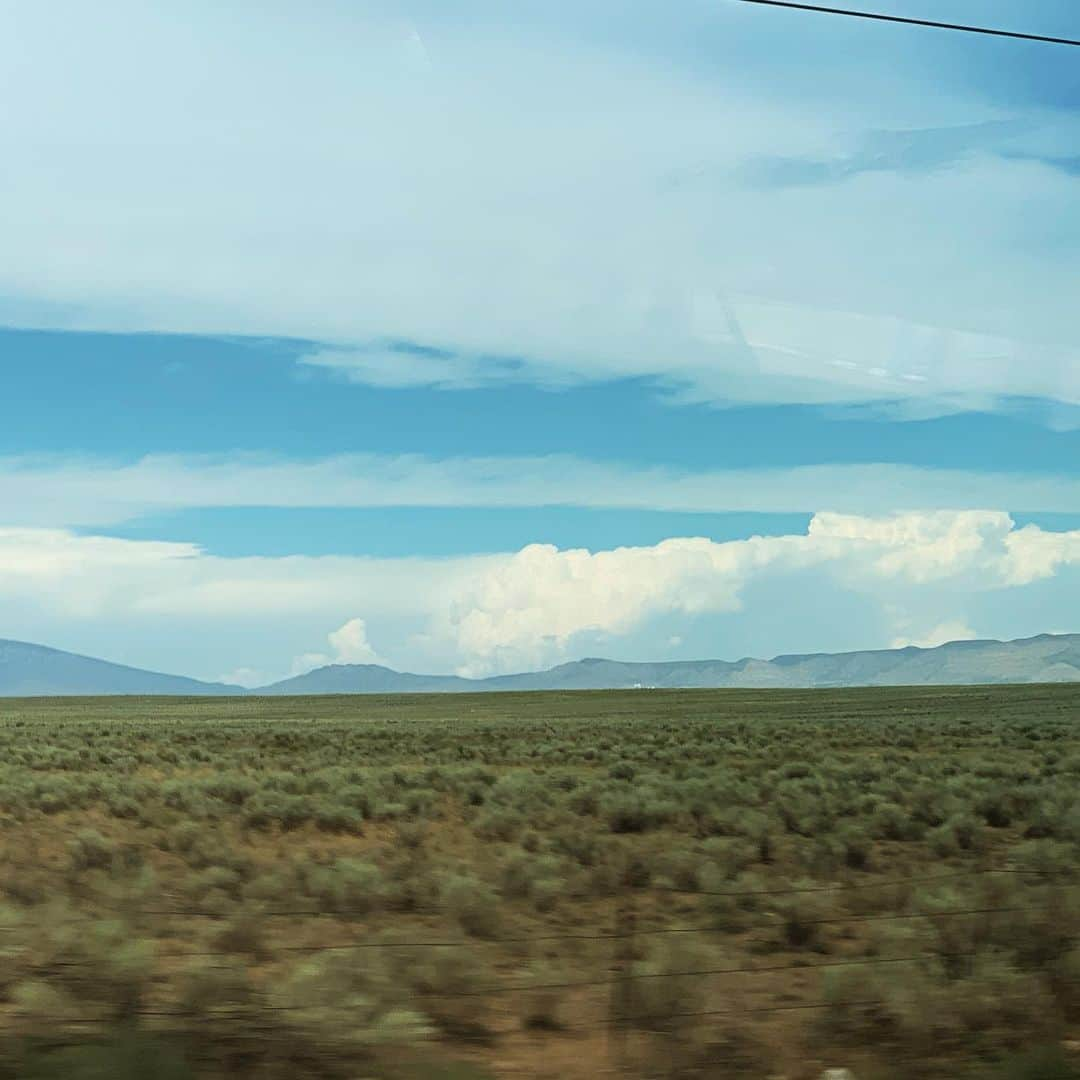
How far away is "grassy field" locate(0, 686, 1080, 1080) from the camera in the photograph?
8.02m

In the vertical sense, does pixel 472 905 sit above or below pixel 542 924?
above

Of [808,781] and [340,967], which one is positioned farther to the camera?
[808,781]

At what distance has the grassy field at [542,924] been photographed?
8.02m

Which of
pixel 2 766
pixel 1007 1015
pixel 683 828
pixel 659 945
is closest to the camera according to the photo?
pixel 1007 1015

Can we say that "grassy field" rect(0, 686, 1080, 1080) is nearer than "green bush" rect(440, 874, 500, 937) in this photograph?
Yes

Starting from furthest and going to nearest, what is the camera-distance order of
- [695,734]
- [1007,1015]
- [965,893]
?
[695,734] → [965,893] → [1007,1015]

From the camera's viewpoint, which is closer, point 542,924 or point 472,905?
point 472,905

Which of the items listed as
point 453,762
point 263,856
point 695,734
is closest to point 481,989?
point 263,856

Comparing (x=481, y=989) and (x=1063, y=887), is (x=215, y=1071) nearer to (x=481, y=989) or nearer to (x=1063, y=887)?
(x=481, y=989)

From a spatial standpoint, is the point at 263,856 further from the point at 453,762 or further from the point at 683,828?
the point at 453,762

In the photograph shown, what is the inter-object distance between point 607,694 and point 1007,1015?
139958 mm

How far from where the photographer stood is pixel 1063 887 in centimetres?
1215

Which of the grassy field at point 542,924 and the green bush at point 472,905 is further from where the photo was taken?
the green bush at point 472,905

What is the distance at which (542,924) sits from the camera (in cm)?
1355
